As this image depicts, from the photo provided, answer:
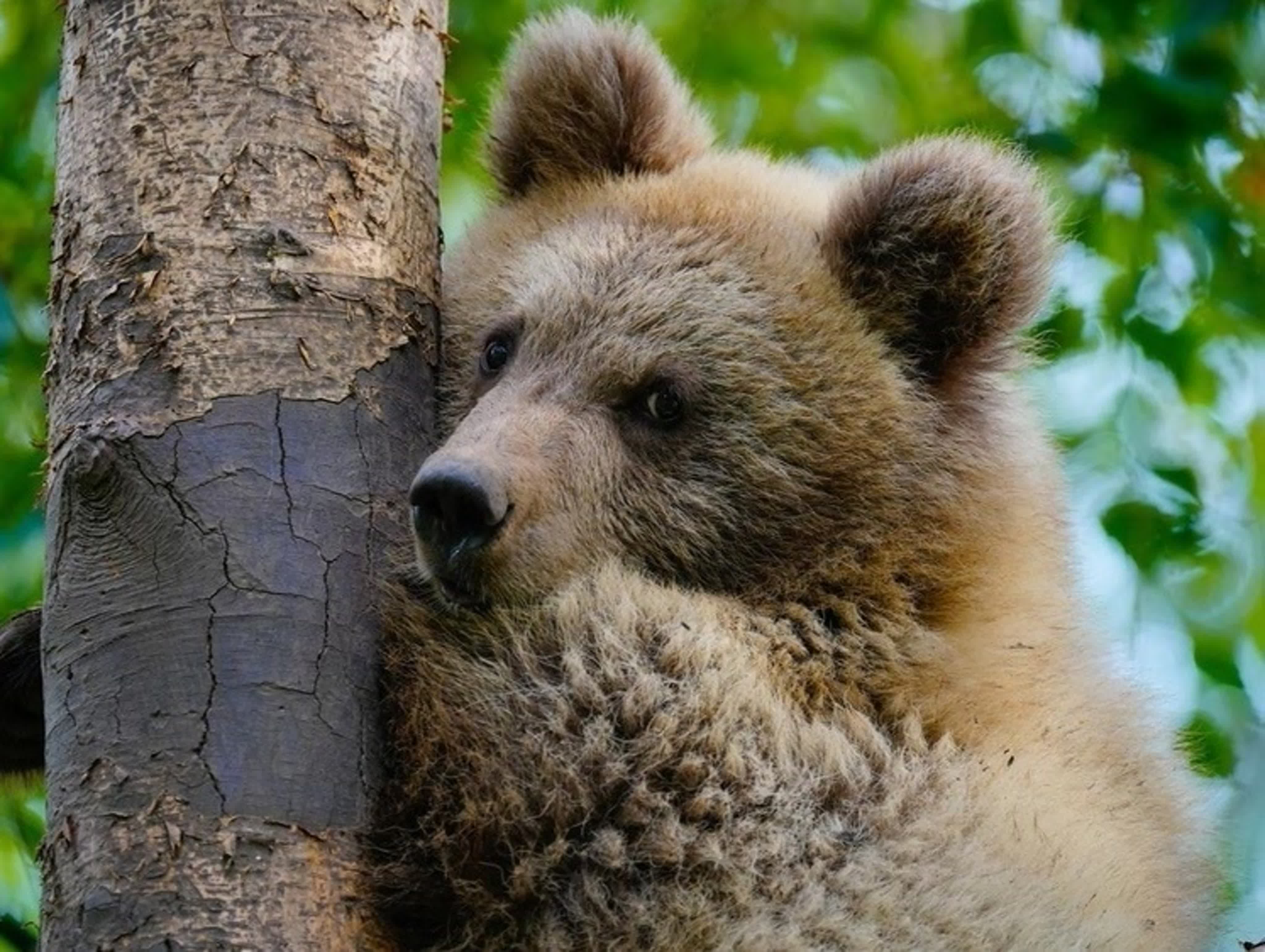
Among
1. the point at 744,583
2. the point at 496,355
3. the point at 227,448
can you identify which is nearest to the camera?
the point at 227,448

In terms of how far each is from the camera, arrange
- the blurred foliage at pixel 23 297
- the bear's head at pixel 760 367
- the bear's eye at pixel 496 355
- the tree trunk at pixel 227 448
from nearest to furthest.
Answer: the tree trunk at pixel 227 448 → the bear's head at pixel 760 367 → the bear's eye at pixel 496 355 → the blurred foliage at pixel 23 297

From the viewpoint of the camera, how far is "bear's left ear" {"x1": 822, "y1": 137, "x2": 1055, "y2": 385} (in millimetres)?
4496

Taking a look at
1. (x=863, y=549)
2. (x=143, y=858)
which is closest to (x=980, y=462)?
(x=863, y=549)

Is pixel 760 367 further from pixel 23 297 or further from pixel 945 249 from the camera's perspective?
pixel 23 297

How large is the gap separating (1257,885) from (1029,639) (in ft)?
8.09

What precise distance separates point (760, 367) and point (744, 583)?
1.93ft

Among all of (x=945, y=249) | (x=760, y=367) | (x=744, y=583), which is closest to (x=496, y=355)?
(x=760, y=367)

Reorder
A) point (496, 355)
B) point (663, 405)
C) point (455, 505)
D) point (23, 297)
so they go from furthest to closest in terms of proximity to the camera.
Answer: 1. point (23, 297)
2. point (496, 355)
3. point (663, 405)
4. point (455, 505)

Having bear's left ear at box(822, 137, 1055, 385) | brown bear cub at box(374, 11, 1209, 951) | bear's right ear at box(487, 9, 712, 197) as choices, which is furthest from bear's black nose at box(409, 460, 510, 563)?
bear's right ear at box(487, 9, 712, 197)

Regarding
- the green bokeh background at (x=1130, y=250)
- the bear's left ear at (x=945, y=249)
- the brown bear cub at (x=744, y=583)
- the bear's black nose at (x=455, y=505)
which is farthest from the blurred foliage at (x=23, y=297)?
the bear's left ear at (x=945, y=249)

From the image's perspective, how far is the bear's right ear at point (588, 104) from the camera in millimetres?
5121

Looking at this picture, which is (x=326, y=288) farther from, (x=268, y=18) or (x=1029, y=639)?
(x=1029, y=639)

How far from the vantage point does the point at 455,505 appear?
3584 mm

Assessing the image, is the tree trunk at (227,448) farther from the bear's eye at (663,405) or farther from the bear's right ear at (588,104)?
the bear's right ear at (588,104)
